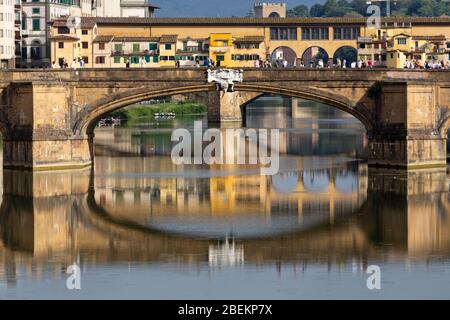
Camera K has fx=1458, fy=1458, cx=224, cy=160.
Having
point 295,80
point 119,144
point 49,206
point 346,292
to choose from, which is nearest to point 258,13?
point 119,144

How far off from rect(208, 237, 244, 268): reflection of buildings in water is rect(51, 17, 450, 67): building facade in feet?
191

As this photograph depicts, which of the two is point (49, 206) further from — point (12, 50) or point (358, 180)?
point (12, 50)

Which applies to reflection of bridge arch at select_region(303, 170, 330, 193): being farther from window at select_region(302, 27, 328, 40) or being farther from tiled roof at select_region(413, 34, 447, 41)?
window at select_region(302, 27, 328, 40)

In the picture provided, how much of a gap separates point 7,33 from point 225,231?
65154 mm

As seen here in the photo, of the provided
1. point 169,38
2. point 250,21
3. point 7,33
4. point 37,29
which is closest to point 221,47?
point 250,21

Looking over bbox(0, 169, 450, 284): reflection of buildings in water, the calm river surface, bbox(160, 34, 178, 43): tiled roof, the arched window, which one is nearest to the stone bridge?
the calm river surface

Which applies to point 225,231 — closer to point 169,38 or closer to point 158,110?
point 169,38

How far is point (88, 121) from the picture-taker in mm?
68125

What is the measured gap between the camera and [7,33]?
4336 inches

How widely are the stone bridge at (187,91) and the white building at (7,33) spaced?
4077cm

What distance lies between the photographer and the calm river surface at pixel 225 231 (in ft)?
129

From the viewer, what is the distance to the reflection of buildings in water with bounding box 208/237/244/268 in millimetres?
42594

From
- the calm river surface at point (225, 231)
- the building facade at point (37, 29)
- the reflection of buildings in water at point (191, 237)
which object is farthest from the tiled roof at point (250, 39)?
the reflection of buildings in water at point (191, 237)

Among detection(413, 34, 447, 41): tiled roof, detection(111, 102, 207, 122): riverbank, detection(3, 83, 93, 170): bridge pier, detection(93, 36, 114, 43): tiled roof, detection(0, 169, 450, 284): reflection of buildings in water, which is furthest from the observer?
detection(111, 102, 207, 122): riverbank
